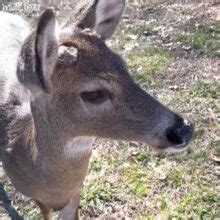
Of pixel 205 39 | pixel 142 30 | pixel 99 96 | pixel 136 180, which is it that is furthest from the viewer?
pixel 142 30

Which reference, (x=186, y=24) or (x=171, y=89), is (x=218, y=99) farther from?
(x=186, y=24)

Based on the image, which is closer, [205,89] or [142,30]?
[205,89]

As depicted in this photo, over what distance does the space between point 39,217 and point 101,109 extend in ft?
5.86

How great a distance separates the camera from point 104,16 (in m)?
3.22

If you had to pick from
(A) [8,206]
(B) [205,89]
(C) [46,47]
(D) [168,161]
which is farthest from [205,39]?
(C) [46,47]

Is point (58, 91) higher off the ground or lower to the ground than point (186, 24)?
higher

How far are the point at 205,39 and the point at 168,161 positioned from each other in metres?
2.04

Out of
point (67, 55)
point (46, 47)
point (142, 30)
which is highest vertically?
point (46, 47)

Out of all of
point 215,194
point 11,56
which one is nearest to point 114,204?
point 215,194

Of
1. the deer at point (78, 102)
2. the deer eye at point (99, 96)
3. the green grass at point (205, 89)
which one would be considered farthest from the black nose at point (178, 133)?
the green grass at point (205, 89)

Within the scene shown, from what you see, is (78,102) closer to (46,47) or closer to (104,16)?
(46,47)

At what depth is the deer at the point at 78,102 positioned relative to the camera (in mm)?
2695

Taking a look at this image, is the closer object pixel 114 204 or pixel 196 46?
pixel 114 204

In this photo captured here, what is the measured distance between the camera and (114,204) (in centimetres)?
439
